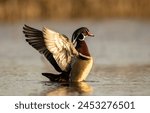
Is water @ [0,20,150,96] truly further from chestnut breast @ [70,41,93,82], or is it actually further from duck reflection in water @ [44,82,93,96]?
chestnut breast @ [70,41,93,82]

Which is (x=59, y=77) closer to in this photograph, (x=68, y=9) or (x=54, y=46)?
(x=54, y=46)

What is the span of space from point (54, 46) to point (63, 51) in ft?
0.50

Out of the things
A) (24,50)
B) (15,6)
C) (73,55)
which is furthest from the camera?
(15,6)

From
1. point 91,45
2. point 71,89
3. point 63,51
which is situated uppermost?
point 63,51

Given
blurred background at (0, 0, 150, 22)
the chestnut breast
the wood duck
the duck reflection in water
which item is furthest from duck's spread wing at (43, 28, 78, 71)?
blurred background at (0, 0, 150, 22)

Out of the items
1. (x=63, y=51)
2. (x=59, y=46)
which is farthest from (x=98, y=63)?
(x=59, y=46)

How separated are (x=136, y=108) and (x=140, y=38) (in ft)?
22.0

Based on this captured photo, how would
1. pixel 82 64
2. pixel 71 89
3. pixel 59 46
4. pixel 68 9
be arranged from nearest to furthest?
pixel 71 89
pixel 59 46
pixel 82 64
pixel 68 9

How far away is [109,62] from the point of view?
11773mm

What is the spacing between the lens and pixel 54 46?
9.32 metres

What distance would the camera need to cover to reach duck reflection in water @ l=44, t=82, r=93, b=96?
8.93m

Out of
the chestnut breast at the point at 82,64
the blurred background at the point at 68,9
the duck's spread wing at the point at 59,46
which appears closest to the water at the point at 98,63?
the chestnut breast at the point at 82,64

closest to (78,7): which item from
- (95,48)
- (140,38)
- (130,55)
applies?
(140,38)

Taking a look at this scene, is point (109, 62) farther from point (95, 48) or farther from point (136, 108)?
point (136, 108)
